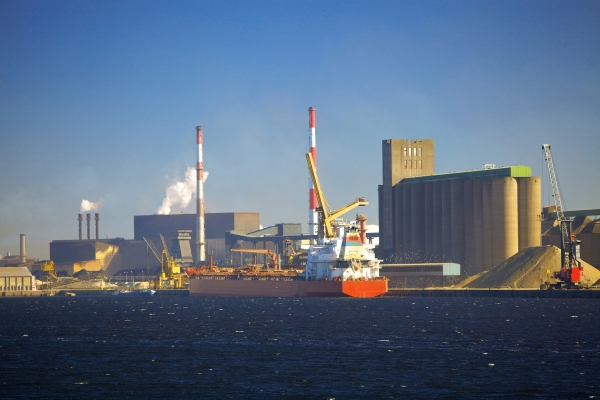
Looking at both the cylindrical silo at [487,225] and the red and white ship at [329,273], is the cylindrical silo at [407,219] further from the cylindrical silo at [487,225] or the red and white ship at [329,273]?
the red and white ship at [329,273]

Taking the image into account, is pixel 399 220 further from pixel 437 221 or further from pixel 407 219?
pixel 437 221

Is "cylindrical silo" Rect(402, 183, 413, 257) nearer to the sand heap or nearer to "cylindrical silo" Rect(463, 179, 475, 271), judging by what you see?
"cylindrical silo" Rect(463, 179, 475, 271)

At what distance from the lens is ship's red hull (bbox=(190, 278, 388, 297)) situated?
13712 centimetres

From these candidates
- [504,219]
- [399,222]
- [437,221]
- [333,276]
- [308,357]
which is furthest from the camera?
[399,222]

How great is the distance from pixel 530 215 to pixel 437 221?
808 inches

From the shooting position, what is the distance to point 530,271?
155875 mm

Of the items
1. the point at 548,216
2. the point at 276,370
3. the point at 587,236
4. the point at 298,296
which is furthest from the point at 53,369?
the point at 548,216

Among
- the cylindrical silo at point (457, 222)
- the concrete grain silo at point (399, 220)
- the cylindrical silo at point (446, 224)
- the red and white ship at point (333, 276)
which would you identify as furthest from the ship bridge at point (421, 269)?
the red and white ship at point (333, 276)

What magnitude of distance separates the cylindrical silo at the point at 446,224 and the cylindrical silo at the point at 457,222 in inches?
49.2

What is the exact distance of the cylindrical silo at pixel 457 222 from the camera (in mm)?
178000

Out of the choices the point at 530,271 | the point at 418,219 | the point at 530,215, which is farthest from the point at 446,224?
the point at 530,271

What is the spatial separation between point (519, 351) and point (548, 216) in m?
134

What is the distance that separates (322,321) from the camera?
3501 inches

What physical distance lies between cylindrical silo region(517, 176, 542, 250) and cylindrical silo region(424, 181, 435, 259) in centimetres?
2061
